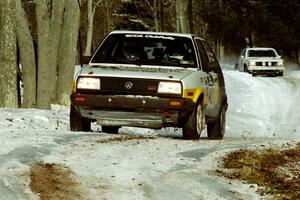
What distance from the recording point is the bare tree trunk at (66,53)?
53.1 feet

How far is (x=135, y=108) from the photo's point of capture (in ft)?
31.7

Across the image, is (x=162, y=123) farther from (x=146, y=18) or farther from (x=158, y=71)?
(x=146, y=18)

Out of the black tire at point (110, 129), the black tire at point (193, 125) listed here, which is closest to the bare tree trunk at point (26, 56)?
the black tire at point (110, 129)

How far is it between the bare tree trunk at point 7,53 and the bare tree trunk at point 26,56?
723mm

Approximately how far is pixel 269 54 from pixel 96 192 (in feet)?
97.5

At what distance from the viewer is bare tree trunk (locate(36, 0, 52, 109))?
14.5 meters

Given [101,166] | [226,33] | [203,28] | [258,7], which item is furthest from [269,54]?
[203,28]

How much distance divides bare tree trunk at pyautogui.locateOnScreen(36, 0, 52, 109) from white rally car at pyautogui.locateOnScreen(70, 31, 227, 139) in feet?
13.0

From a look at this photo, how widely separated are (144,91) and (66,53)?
22.6ft

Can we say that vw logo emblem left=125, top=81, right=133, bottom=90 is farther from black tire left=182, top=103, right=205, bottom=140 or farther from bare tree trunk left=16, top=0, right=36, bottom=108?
bare tree trunk left=16, top=0, right=36, bottom=108

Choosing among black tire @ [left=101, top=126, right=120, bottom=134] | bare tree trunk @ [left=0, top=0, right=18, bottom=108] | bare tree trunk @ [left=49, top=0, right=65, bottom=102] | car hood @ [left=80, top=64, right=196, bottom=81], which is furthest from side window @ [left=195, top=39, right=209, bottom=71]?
bare tree trunk @ [left=49, top=0, right=65, bottom=102]

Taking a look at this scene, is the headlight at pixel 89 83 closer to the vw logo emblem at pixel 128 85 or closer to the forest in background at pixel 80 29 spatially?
Result: the vw logo emblem at pixel 128 85

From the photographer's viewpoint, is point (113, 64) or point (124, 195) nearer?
point (124, 195)

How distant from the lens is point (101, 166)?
6.80 m
